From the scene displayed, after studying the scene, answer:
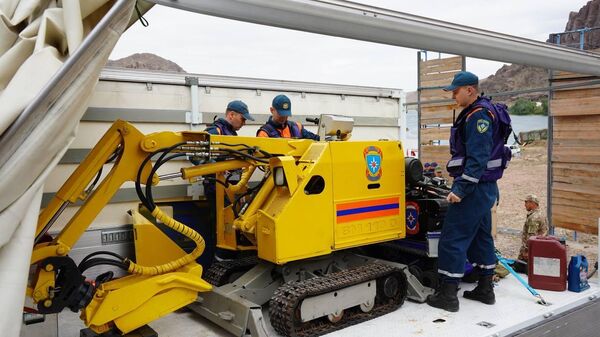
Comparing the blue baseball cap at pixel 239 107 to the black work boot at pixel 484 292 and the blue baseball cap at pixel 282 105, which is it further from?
the black work boot at pixel 484 292

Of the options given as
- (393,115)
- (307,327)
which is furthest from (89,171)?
(393,115)

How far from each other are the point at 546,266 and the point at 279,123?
2725 millimetres

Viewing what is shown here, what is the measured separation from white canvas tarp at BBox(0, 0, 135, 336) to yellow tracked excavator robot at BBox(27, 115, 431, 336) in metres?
1.37

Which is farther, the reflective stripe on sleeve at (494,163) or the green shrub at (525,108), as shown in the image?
the green shrub at (525,108)

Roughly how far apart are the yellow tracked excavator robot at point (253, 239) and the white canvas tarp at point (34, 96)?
137cm

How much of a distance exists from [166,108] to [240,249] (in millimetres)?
1435

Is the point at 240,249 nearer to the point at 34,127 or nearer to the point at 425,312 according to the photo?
the point at 425,312

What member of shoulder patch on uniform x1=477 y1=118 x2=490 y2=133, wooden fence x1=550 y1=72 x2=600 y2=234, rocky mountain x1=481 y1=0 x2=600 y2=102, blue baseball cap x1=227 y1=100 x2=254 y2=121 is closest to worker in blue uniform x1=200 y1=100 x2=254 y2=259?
blue baseball cap x1=227 y1=100 x2=254 y2=121

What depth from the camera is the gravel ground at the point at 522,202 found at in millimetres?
8218

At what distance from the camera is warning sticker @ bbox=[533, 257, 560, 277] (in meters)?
4.25

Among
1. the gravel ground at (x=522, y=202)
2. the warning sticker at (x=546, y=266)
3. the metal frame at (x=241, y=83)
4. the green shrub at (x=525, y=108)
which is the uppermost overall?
the green shrub at (x=525, y=108)

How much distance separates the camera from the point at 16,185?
1.58 meters

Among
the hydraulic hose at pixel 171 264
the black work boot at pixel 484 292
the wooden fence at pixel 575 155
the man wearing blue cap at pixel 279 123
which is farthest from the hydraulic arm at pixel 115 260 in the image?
the wooden fence at pixel 575 155

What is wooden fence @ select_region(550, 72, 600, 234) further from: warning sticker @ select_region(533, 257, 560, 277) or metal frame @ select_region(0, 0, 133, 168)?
metal frame @ select_region(0, 0, 133, 168)
